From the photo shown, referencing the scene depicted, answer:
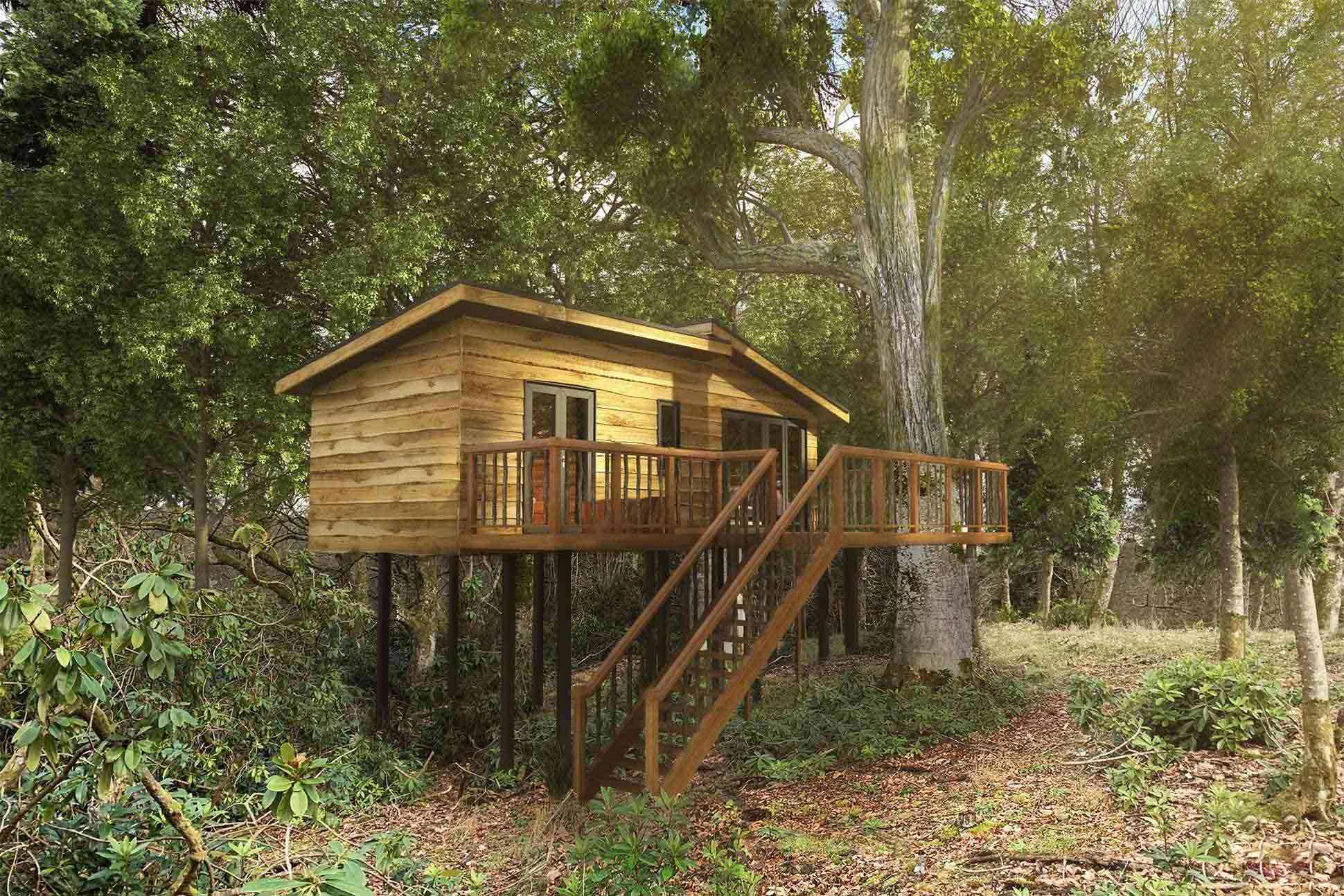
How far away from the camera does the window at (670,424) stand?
45.5 ft

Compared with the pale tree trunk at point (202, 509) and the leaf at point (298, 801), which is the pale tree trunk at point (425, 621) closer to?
the pale tree trunk at point (202, 509)

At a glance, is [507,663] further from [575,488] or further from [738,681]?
[738,681]

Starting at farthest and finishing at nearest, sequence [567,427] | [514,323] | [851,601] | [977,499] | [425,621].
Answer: [851,601]
[425,621]
[977,499]
[567,427]
[514,323]

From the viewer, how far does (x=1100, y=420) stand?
12.5m

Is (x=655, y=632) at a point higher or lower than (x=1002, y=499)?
lower

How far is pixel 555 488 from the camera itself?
397 inches

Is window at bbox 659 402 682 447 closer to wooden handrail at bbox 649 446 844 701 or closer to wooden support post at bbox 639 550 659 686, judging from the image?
wooden support post at bbox 639 550 659 686

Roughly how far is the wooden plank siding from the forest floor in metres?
3.44

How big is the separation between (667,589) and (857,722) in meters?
3.91

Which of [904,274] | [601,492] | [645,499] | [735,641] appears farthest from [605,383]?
[735,641]

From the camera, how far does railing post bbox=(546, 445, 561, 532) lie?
1000 cm

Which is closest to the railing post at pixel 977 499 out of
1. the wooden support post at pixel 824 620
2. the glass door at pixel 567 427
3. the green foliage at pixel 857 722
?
the green foliage at pixel 857 722

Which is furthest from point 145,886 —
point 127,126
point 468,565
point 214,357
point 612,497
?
point 127,126

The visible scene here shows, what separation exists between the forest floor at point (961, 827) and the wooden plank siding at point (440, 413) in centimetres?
344
